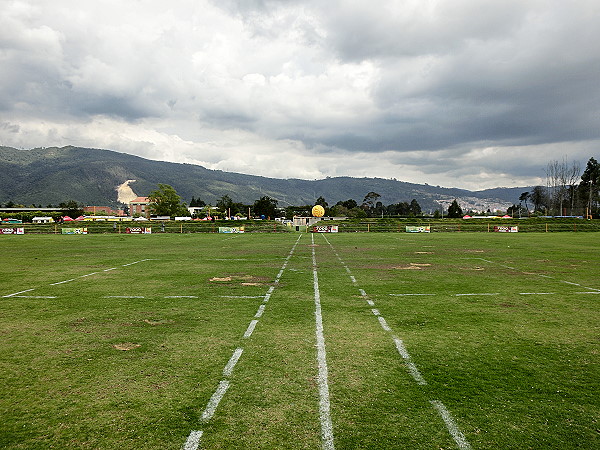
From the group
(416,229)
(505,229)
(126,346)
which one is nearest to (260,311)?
(126,346)

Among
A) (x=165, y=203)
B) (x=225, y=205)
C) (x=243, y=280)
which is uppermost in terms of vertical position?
(x=225, y=205)

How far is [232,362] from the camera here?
604 centimetres

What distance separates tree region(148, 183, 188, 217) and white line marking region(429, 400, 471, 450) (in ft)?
391

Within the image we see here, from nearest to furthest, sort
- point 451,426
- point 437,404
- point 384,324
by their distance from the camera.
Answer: point 451,426 → point 437,404 → point 384,324

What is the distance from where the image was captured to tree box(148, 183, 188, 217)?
11606 cm

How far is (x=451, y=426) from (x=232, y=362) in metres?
3.29

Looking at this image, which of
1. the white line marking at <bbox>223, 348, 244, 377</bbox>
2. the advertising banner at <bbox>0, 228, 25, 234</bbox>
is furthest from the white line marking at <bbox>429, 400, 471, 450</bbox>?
the advertising banner at <bbox>0, 228, 25, 234</bbox>

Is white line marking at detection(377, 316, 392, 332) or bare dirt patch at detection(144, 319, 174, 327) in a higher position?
white line marking at detection(377, 316, 392, 332)

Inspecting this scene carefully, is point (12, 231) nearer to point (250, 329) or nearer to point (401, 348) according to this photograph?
point (250, 329)

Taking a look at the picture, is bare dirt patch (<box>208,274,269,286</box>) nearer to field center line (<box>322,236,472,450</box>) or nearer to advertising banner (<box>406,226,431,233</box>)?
field center line (<box>322,236,472,450</box>)

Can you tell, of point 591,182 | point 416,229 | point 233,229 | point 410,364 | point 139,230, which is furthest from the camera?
point 591,182

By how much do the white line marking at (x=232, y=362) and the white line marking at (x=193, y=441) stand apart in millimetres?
1531

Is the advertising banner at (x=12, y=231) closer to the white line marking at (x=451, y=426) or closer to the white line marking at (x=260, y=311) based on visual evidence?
the white line marking at (x=260, y=311)

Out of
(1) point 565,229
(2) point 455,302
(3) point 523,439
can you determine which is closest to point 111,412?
(3) point 523,439
